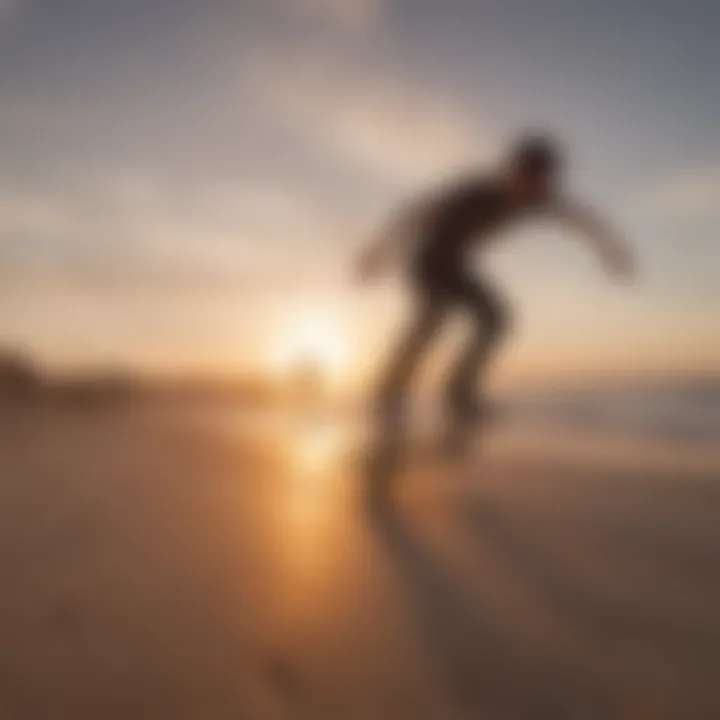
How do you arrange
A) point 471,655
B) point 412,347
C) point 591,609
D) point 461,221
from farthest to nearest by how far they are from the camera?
point 412,347 < point 461,221 < point 591,609 < point 471,655

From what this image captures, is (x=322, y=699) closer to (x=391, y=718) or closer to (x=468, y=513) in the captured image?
(x=391, y=718)

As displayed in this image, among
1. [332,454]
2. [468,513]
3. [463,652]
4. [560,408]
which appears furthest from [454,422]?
[560,408]

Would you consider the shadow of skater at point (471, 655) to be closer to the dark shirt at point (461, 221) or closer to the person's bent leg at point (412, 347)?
the person's bent leg at point (412, 347)

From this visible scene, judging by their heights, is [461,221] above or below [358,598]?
above

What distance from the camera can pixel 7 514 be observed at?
262 centimetres

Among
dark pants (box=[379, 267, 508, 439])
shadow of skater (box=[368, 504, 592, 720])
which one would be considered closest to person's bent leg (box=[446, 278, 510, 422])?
dark pants (box=[379, 267, 508, 439])

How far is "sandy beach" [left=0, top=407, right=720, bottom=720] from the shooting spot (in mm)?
1304

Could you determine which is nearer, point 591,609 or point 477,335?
point 591,609

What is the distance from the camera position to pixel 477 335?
4297 mm

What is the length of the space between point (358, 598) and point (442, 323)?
8.67ft

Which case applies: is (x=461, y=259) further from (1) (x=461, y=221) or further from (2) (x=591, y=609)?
(2) (x=591, y=609)

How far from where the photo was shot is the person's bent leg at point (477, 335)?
13.6 ft

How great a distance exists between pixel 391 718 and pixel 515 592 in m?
0.75

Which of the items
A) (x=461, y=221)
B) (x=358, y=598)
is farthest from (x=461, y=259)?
(x=358, y=598)
